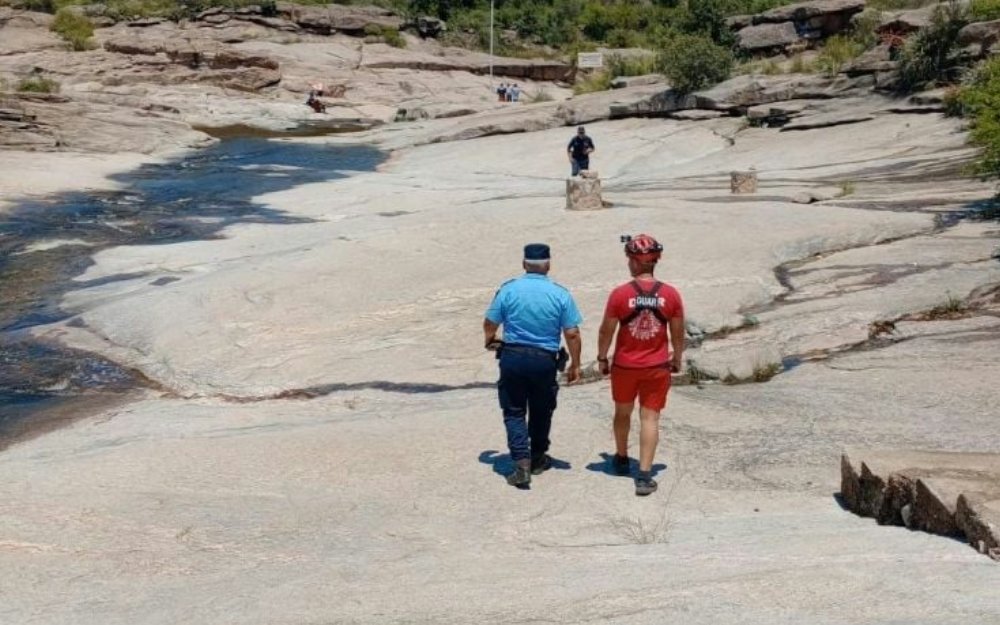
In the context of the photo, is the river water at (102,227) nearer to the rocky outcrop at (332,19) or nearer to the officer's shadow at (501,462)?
the officer's shadow at (501,462)

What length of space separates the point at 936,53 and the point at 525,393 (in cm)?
2287

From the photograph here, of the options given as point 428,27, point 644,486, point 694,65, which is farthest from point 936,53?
point 428,27

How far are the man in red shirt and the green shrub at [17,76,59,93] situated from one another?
35563 mm

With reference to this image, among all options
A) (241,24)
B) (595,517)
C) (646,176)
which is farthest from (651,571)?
(241,24)

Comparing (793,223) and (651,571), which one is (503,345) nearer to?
(651,571)

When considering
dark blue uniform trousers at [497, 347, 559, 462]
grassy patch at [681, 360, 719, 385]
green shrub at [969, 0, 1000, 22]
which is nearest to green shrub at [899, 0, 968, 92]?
green shrub at [969, 0, 1000, 22]

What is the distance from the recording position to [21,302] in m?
15.4

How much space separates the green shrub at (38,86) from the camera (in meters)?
39.6

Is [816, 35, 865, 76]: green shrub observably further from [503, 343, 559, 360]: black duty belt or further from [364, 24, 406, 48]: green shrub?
[503, 343, 559, 360]: black duty belt

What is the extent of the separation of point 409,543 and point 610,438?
258cm

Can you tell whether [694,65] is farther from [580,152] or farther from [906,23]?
[580,152]

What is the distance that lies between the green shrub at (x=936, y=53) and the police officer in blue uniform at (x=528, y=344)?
2187 cm

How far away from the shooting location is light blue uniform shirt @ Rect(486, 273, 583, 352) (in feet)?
24.2

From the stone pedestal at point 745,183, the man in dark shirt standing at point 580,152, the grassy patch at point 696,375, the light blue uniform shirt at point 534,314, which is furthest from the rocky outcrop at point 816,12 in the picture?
the light blue uniform shirt at point 534,314
